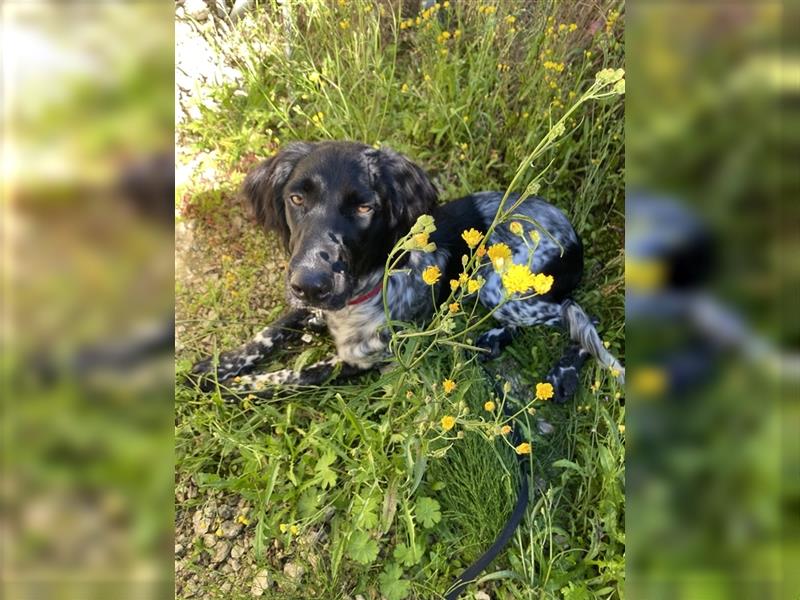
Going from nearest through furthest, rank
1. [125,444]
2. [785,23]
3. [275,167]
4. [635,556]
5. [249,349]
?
[785,23] < [125,444] < [635,556] < [275,167] < [249,349]

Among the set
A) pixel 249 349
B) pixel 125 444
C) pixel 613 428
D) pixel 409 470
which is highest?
pixel 125 444

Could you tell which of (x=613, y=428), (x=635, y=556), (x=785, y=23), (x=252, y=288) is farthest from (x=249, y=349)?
(x=785, y=23)

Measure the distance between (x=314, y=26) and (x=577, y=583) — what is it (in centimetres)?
310

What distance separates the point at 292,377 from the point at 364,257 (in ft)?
2.28

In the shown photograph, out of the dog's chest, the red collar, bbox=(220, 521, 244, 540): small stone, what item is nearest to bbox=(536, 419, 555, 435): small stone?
the dog's chest

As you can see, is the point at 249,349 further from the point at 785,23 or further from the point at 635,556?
the point at 785,23

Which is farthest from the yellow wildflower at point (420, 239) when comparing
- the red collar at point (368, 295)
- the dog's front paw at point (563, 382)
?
the dog's front paw at point (563, 382)

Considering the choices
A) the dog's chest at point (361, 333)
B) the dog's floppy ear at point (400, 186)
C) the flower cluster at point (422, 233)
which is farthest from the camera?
the dog's chest at point (361, 333)

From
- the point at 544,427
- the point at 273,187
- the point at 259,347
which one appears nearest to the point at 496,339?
the point at 544,427

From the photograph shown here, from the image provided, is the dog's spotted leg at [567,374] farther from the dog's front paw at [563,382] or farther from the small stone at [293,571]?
the small stone at [293,571]

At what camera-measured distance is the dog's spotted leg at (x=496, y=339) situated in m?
2.50

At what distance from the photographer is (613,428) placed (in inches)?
70.4

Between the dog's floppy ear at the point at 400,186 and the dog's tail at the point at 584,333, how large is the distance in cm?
83

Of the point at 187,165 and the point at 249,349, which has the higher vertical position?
the point at 187,165
